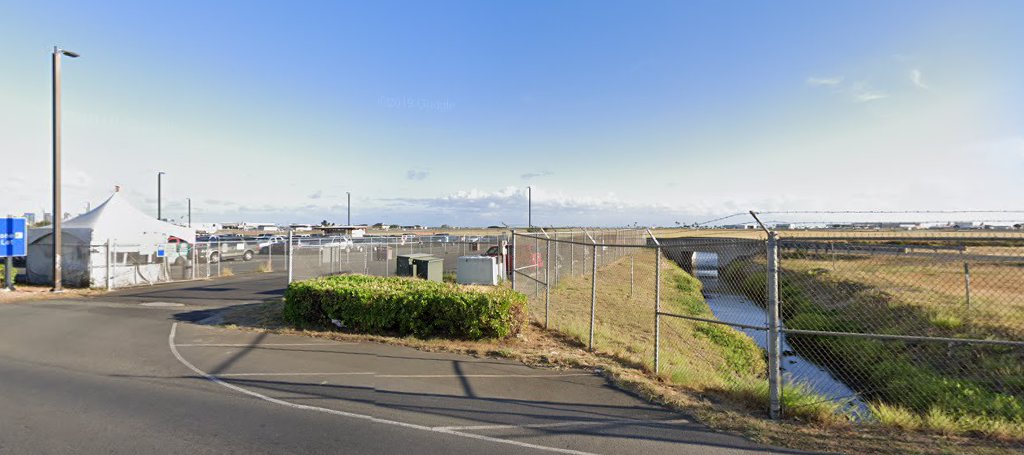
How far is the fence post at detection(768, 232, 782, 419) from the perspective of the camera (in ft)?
16.9

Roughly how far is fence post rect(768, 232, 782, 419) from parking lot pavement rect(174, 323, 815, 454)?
2.80 feet

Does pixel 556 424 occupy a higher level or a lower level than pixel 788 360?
higher

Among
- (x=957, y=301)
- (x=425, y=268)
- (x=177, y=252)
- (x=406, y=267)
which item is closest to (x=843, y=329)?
(x=957, y=301)

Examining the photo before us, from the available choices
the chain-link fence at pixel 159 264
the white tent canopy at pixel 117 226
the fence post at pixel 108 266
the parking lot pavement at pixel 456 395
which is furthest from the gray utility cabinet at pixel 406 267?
the white tent canopy at pixel 117 226

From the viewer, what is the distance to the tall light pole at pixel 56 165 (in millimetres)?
16500

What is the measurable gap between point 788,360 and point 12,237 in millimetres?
24838

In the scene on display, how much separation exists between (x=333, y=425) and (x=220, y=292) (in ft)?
45.9

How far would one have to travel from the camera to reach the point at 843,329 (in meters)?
14.4

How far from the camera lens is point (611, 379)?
6.79m

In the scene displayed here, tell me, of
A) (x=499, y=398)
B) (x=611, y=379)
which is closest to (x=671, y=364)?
(x=611, y=379)

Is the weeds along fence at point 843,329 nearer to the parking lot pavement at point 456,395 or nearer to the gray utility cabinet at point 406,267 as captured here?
the parking lot pavement at point 456,395

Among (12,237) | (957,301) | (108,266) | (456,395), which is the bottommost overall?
(456,395)

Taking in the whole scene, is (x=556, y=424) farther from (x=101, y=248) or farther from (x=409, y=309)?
(x=101, y=248)

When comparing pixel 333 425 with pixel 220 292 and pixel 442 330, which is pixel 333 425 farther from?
pixel 220 292
